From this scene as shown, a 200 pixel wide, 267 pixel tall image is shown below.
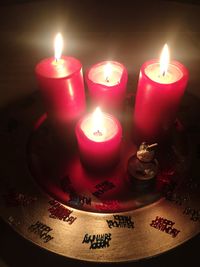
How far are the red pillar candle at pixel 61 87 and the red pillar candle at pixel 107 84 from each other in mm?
36

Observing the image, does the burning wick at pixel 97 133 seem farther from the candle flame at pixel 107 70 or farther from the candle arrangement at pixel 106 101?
the candle flame at pixel 107 70

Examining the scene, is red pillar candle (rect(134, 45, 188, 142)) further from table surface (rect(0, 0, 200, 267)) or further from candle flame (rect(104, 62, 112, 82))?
table surface (rect(0, 0, 200, 267))

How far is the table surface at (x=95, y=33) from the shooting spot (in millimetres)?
1244

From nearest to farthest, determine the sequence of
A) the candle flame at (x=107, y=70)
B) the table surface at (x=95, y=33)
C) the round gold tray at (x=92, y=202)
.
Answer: the round gold tray at (x=92, y=202), the candle flame at (x=107, y=70), the table surface at (x=95, y=33)

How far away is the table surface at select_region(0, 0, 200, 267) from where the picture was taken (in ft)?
4.08

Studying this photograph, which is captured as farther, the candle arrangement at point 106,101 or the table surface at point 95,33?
the table surface at point 95,33

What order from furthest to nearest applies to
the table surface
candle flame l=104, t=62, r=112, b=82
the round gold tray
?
1. the table surface
2. candle flame l=104, t=62, r=112, b=82
3. the round gold tray

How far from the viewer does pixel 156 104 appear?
29.1 inches

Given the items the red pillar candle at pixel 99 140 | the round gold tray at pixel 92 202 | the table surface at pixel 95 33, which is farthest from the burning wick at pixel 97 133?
the table surface at pixel 95 33

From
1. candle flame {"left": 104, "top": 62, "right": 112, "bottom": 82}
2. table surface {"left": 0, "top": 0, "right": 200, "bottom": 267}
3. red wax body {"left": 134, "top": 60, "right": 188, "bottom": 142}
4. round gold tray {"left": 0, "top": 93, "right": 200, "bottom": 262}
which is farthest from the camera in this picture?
table surface {"left": 0, "top": 0, "right": 200, "bottom": 267}

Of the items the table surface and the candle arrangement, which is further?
the table surface

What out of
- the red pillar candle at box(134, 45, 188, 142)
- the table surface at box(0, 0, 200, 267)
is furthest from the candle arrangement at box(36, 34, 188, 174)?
the table surface at box(0, 0, 200, 267)

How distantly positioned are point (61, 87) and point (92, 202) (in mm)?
286

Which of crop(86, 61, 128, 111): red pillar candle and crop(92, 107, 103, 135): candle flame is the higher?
crop(86, 61, 128, 111): red pillar candle
